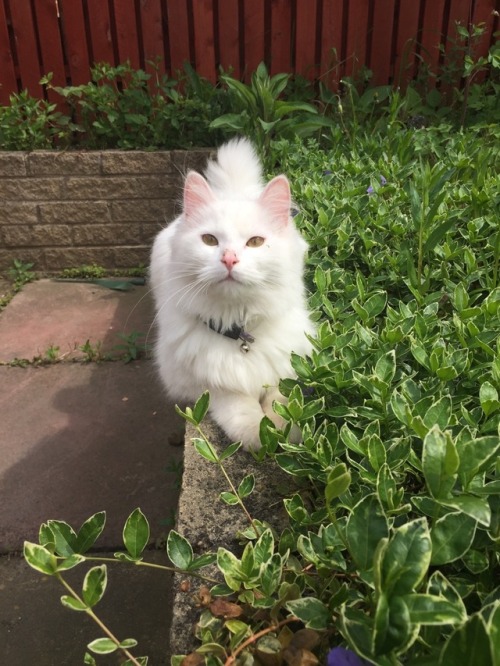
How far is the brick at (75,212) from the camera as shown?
474 centimetres

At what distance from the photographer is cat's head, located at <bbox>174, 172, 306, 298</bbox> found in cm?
181

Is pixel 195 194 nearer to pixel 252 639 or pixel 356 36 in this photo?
pixel 252 639

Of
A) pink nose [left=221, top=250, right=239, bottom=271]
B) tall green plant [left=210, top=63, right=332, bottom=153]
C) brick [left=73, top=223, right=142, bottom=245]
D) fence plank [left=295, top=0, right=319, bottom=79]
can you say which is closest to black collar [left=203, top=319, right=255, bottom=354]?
pink nose [left=221, top=250, right=239, bottom=271]

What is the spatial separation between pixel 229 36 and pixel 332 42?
0.98 m

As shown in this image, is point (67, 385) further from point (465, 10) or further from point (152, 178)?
point (465, 10)

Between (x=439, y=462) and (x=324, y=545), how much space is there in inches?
11.8

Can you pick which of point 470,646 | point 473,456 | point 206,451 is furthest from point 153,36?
point 470,646

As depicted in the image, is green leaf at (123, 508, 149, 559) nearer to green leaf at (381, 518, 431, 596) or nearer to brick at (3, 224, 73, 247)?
green leaf at (381, 518, 431, 596)

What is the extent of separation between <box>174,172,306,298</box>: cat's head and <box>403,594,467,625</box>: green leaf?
1308mm

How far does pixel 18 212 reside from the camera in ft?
15.5

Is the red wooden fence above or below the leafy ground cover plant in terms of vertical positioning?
above

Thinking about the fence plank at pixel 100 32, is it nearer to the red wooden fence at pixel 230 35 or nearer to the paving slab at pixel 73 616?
the red wooden fence at pixel 230 35

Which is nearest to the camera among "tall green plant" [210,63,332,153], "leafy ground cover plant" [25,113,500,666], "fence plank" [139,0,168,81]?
"leafy ground cover plant" [25,113,500,666]

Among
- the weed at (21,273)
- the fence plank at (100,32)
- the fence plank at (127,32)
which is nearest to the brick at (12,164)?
the weed at (21,273)
